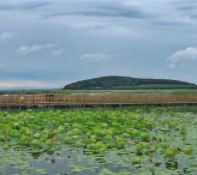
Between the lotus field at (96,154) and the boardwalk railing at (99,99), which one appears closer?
the lotus field at (96,154)

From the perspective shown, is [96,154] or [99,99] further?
[99,99]

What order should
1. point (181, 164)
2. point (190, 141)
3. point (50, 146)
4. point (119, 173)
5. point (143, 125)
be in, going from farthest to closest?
point (143, 125), point (190, 141), point (50, 146), point (181, 164), point (119, 173)

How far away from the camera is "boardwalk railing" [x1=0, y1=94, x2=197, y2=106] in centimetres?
2597

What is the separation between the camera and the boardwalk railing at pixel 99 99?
85.2 feet

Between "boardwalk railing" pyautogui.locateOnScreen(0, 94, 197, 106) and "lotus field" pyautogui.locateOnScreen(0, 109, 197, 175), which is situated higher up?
"boardwalk railing" pyautogui.locateOnScreen(0, 94, 197, 106)

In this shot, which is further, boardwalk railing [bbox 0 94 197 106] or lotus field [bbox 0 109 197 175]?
boardwalk railing [bbox 0 94 197 106]

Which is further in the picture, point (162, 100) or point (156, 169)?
point (162, 100)

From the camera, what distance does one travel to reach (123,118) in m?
12.5

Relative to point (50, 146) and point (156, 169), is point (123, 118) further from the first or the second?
point (156, 169)

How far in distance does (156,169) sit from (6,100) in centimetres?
2041

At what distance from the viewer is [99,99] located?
87.1ft

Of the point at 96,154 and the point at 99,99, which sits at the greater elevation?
the point at 99,99

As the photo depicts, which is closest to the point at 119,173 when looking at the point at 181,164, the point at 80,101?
the point at 181,164

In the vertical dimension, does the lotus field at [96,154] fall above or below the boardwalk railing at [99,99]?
below
